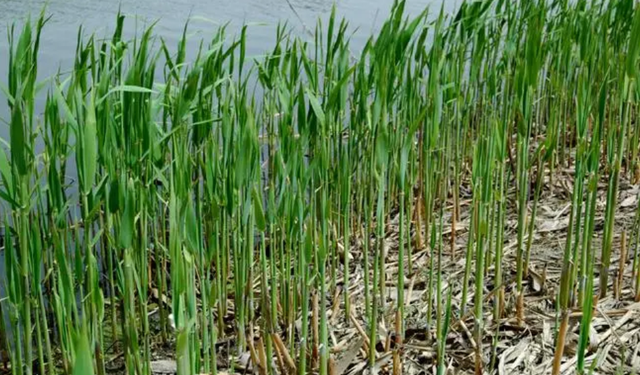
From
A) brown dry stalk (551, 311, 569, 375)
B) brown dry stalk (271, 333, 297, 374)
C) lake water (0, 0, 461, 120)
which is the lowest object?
brown dry stalk (271, 333, 297, 374)

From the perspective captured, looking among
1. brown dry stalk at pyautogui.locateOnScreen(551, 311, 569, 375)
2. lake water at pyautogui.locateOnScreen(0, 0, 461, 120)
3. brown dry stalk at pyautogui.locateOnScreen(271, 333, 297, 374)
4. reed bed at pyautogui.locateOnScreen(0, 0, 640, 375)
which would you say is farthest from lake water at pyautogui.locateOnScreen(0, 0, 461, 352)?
brown dry stalk at pyautogui.locateOnScreen(551, 311, 569, 375)

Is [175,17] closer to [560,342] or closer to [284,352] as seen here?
[284,352]

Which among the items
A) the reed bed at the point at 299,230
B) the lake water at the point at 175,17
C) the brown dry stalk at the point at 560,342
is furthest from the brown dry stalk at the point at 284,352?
the lake water at the point at 175,17

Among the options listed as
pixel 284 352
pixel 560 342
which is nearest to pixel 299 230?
pixel 284 352

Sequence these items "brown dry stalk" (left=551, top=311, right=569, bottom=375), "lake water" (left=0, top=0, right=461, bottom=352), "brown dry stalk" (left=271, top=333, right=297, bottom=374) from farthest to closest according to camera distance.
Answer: "lake water" (left=0, top=0, right=461, bottom=352)
"brown dry stalk" (left=271, top=333, right=297, bottom=374)
"brown dry stalk" (left=551, top=311, right=569, bottom=375)

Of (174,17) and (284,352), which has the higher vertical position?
(174,17)

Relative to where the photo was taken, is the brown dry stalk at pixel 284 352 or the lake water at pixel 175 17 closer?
the brown dry stalk at pixel 284 352

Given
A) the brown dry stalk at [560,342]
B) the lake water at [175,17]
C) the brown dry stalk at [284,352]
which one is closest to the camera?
the brown dry stalk at [560,342]

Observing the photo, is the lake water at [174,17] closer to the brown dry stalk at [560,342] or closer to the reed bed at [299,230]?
the reed bed at [299,230]

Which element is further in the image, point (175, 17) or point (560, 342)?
point (175, 17)

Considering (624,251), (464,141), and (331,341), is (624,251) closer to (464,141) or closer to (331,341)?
(331,341)

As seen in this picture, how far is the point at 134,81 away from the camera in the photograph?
214 cm

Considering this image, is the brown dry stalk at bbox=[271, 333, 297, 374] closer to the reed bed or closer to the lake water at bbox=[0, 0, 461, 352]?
the reed bed

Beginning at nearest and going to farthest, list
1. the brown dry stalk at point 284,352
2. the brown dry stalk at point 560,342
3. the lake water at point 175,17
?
the brown dry stalk at point 560,342
the brown dry stalk at point 284,352
the lake water at point 175,17
